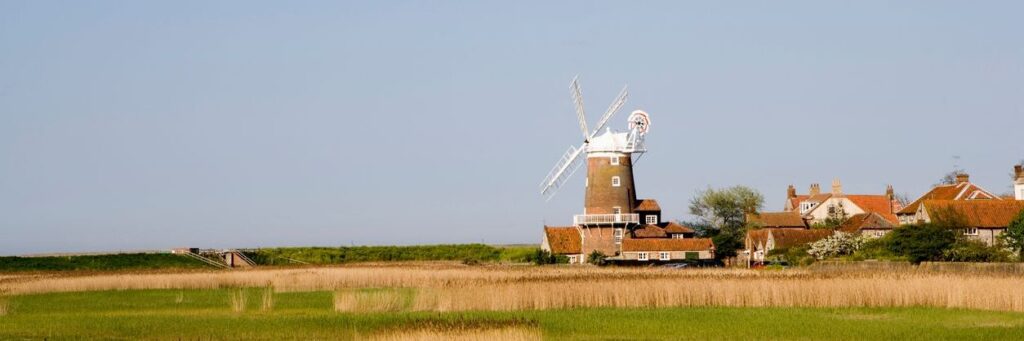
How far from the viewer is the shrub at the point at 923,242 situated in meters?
65.6

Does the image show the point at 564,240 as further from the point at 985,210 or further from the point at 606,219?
the point at 985,210

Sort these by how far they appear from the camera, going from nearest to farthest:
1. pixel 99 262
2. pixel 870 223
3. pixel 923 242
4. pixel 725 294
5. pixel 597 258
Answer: pixel 725 294, pixel 923 242, pixel 597 258, pixel 99 262, pixel 870 223

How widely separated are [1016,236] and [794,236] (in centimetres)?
2503

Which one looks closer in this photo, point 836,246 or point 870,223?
point 836,246

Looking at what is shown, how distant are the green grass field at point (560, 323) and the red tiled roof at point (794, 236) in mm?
54022

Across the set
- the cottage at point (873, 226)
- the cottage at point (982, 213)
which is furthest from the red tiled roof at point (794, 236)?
the cottage at point (982, 213)

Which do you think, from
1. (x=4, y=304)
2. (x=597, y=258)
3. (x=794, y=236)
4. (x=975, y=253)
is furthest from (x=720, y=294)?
(x=794, y=236)

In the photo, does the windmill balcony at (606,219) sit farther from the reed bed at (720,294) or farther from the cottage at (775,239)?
the reed bed at (720,294)

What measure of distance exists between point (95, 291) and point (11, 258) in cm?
4028

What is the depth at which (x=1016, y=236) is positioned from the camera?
6656 cm

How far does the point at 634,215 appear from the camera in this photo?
88.9 metres

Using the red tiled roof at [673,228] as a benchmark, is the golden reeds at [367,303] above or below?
below

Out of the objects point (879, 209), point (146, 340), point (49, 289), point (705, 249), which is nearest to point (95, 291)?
point (49, 289)

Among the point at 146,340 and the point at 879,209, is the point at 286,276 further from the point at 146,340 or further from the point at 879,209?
the point at 879,209
